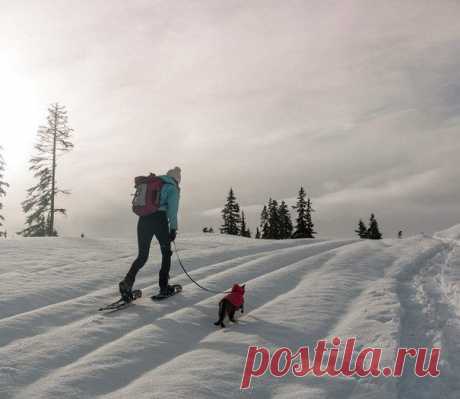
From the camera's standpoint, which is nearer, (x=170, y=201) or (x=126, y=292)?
(x=126, y=292)

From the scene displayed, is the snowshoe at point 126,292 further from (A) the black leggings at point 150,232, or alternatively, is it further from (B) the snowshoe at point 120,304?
(A) the black leggings at point 150,232

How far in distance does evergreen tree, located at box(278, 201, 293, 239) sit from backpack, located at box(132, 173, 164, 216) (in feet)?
186

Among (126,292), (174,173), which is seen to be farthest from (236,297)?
(174,173)

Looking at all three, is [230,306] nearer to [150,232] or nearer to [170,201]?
[150,232]

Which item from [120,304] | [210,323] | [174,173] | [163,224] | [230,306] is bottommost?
Result: [210,323]

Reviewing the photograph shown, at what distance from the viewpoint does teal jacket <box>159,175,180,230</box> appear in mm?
7895

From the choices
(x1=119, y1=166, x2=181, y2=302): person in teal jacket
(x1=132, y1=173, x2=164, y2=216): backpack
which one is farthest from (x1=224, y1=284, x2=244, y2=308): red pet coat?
(x1=132, y1=173, x2=164, y2=216): backpack

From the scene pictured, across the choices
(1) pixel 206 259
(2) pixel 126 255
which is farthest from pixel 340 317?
(2) pixel 126 255

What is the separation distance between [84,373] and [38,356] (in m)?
0.88

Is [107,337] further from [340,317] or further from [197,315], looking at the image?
[340,317]

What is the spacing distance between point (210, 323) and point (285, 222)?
2318 inches

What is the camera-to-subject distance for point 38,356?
5086 mm

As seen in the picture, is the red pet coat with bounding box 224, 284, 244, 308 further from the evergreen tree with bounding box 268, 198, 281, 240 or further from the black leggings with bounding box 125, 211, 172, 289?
the evergreen tree with bounding box 268, 198, 281, 240

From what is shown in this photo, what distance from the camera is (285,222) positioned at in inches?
2549
